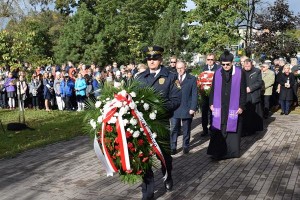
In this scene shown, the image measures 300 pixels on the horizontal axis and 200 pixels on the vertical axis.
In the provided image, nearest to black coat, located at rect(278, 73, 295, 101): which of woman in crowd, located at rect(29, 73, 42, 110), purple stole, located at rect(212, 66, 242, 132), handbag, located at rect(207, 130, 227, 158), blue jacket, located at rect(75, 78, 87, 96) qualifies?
purple stole, located at rect(212, 66, 242, 132)

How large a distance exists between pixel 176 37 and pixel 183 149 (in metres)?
31.0

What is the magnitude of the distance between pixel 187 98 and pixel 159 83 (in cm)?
337

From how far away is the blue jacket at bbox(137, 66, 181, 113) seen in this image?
251 inches

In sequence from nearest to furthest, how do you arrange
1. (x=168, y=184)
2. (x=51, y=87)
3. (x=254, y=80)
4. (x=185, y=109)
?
(x=168, y=184) → (x=185, y=109) → (x=254, y=80) → (x=51, y=87)

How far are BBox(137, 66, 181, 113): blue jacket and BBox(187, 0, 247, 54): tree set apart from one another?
26152 mm

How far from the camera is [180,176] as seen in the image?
7.66 metres

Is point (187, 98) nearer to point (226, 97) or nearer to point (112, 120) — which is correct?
point (226, 97)

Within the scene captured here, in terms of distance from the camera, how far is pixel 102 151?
18.9 ft

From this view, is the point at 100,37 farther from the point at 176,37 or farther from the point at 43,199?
the point at 43,199

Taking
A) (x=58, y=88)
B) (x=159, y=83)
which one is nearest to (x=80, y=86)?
(x=58, y=88)

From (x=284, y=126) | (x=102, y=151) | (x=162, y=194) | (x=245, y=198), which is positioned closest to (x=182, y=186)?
(x=162, y=194)

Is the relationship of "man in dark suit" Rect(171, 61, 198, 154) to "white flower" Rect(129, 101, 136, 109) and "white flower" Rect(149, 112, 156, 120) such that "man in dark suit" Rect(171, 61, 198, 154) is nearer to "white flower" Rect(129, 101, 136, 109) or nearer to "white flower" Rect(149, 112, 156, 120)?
"white flower" Rect(149, 112, 156, 120)

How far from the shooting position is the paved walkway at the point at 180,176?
21.9 feet

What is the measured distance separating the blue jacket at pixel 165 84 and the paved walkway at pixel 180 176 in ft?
4.71
